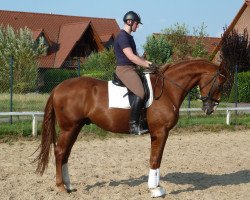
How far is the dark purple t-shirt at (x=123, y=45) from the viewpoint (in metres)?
6.39

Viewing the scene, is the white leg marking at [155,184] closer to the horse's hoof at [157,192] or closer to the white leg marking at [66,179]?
the horse's hoof at [157,192]

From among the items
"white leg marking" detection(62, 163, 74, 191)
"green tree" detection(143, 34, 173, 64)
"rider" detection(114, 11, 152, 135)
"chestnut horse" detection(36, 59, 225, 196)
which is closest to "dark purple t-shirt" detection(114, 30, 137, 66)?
"rider" detection(114, 11, 152, 135)

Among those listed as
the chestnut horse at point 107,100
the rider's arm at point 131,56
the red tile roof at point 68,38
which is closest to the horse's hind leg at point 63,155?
the chestnut horse at point 107,100

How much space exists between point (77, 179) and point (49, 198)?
1218mm

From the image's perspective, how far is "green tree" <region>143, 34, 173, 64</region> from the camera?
118 ft

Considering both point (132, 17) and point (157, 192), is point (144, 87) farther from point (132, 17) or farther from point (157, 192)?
point (157, 192)

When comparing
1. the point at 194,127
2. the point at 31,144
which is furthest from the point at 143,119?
the point at 194,127

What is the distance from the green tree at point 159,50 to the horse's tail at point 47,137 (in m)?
28.7

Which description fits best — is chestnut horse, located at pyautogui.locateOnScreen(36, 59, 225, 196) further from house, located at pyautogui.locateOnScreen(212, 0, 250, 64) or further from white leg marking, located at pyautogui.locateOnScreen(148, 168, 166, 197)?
house, located at pyautogui.locateOnScreen(212, 0, 250, 64)

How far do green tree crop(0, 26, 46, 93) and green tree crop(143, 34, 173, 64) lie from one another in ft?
32.9

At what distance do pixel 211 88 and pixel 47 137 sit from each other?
262 cm

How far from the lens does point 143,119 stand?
6.55 m

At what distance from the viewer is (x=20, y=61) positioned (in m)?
19.5

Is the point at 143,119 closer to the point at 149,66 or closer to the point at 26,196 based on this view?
the point at 149,66
